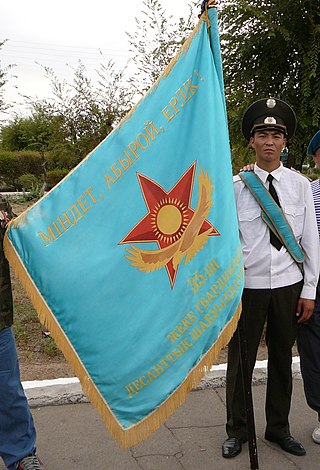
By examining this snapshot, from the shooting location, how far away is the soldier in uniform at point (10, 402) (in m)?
2.68

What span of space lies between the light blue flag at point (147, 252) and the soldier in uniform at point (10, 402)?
0.33 metres

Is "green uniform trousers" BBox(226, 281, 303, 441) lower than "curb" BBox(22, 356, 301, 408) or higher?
higher

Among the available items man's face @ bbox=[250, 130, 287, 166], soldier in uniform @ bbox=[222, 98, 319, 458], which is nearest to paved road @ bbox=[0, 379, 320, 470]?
soldier in uniform @ bbox=[222, 98, 319, 458]

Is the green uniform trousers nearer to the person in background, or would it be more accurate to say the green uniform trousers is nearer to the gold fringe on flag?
the person in background

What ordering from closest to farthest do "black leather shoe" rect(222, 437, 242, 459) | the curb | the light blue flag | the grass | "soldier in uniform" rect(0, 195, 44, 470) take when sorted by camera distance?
1. the light blue flag
2. "soldier in uniform" rect(0, 195, 44, 470)
3. "black leather shoe" rect(222, 437, 242, 459)
4. the curb
5. the grass

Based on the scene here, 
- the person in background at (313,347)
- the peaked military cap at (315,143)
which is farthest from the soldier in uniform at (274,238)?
the peaked military cap at (315,143)

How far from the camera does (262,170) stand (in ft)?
9.57

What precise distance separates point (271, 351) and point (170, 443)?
0.83 meters

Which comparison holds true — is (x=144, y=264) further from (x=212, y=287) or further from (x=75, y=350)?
(x=75, y=350)

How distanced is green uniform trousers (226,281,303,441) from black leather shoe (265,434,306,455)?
0.09 ft

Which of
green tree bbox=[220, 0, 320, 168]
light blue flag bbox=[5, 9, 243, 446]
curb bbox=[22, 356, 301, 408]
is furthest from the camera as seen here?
green tree bbox=[220, 0, 320, 168]

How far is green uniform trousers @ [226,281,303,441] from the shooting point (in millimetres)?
2877

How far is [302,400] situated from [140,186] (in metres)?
2.20

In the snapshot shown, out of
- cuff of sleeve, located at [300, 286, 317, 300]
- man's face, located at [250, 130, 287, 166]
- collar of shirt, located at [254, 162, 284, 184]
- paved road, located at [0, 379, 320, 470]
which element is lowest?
paved road, located at [0, 379, 320, 470]
